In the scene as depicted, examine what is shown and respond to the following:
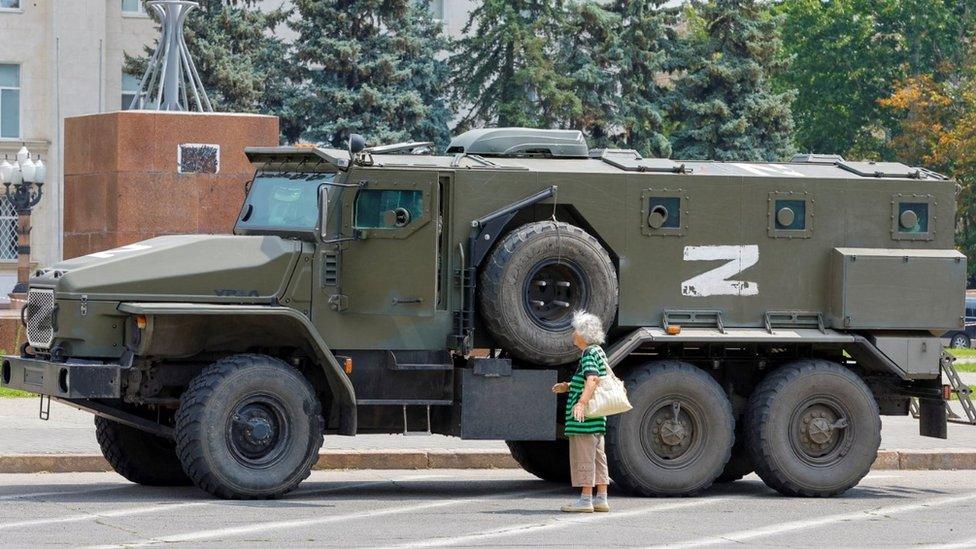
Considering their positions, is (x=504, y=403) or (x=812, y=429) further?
(x=812, y=429)

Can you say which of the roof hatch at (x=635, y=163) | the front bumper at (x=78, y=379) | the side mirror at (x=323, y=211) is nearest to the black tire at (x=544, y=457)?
the roof hatch at (x=635, y=163)

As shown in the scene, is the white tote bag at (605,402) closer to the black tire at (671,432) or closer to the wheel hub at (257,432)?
the black tire at (671,432)

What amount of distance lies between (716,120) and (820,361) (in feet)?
99.9

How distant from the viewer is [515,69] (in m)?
45.3

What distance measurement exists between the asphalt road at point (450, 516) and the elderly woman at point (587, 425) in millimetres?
222

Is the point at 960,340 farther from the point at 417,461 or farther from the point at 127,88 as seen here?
the point at 417,461

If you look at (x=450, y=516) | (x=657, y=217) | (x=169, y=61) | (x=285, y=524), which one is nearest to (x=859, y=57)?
(x=169, y=61)

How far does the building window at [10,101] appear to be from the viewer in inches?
2041

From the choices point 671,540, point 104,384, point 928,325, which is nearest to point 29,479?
point 104,384

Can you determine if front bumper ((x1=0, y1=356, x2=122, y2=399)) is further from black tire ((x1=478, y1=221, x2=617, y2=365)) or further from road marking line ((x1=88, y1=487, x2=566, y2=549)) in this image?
black tire ((x1=478, y1=221, x2=617, y2=365))

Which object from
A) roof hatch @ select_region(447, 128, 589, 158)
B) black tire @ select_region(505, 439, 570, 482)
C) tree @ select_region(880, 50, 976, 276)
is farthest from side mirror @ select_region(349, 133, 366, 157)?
tree @ select_region(880, 50, 976, 276)

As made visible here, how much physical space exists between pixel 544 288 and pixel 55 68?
1567 inches

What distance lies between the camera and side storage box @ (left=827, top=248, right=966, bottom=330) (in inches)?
579

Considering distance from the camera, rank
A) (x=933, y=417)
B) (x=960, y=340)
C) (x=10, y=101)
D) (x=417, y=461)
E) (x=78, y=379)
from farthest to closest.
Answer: (x=10, y=101), (x=960, y=340), (x=417, y=461), (x=933, y=417), (x=78, y=379)
